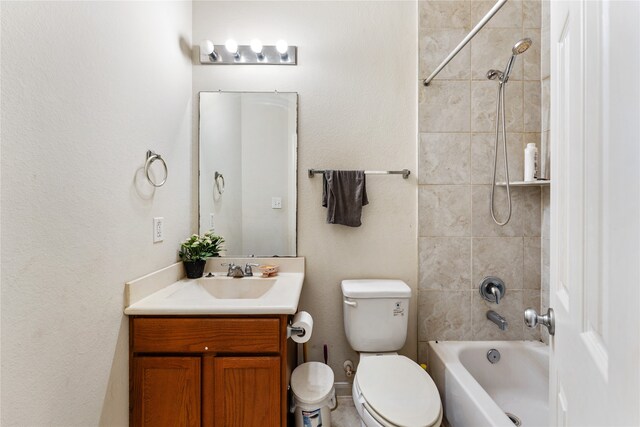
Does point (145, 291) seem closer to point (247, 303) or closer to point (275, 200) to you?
point (247, 303)

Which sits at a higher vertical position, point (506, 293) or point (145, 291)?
point (145, 291)

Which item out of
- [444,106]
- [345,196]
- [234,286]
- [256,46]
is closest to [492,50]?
[444,106]

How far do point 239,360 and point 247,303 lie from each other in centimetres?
22

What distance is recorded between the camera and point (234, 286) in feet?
5.42

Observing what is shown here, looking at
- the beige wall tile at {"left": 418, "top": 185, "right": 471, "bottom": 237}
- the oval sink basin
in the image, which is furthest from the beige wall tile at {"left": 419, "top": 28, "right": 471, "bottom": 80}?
the oval sink basin

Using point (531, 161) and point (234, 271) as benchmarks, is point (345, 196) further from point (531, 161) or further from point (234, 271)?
point (531, 161)

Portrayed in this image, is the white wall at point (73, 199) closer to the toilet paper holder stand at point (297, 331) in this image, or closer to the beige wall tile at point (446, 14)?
the toilet paper holder stand at point (297, 331)

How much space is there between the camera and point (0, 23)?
2.31 feet

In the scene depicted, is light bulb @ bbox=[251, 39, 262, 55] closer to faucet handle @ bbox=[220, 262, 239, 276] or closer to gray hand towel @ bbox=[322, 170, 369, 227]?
→ gray hand towel @ bbox=[322, 170, 369, 227]

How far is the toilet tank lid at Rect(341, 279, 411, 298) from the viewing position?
162 cm

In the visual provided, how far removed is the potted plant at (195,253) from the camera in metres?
1.66

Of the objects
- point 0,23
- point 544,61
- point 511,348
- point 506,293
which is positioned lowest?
point 511,348

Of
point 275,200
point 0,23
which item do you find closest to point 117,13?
point 0,23

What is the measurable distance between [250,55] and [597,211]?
185 centimetres
